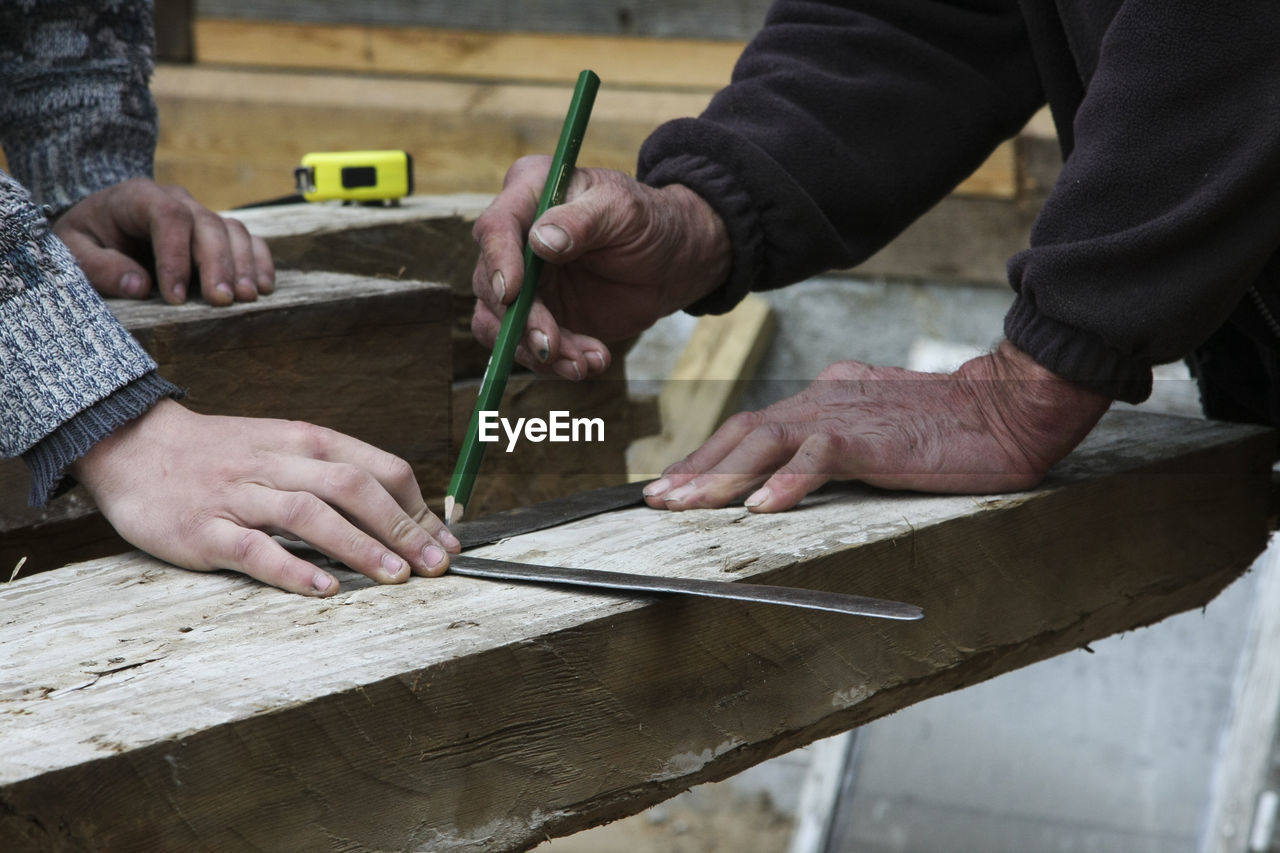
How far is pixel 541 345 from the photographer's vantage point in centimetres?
124

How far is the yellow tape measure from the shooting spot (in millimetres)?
2068

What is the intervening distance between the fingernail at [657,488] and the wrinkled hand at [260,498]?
22 centimetres

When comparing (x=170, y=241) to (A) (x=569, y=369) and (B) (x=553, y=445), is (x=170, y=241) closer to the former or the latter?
(A) (x=569, y=369)

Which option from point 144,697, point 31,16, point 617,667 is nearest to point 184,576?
point 144,697

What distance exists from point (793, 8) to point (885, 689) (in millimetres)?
951

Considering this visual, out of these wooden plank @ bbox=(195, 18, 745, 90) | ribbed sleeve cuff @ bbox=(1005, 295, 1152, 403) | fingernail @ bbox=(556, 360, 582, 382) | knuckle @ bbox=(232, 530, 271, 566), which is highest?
wooden plank @ bbox=(195, 18, 745, 90)

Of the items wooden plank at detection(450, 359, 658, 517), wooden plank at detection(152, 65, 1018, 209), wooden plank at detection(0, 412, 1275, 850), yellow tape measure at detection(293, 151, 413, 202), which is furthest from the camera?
wooden plank at detection(152, 65, 1018, 209)

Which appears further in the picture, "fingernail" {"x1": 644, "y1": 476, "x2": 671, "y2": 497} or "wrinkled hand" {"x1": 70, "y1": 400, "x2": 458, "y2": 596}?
"fingernail" {"x1": 644, "y1": 476, "x2": 671, "y2": 497}

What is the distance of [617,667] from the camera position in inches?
35.9

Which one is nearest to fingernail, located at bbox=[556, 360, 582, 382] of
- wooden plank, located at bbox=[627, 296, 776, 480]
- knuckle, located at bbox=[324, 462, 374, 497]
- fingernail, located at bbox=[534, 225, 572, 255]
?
fingernail, located at bbox=[534, 225, 572, 255]

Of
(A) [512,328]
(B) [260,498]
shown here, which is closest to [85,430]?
(B) [260,498]

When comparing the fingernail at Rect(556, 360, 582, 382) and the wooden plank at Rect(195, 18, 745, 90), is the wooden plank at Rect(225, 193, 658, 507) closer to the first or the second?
the fingernail at Rect(556, 360, 582, 382)

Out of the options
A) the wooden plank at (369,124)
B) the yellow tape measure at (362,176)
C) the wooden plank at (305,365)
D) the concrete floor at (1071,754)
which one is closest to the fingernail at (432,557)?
the wooden plank at (305,365)

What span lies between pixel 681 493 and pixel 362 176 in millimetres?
1111
